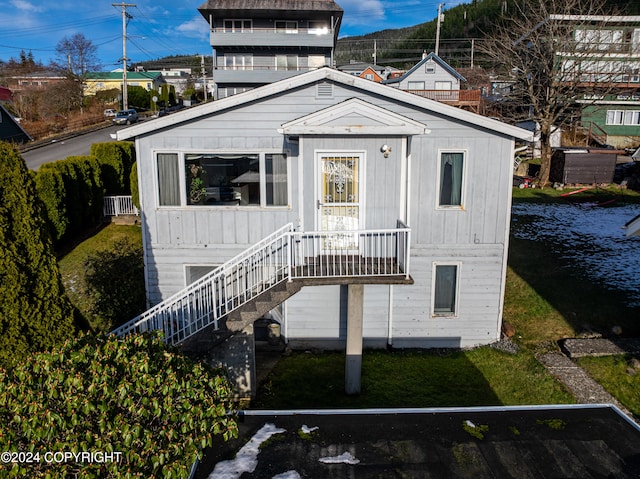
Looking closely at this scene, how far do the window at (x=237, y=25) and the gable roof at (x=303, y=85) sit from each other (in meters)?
31.8

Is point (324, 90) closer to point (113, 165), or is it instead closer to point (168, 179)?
point (168, 179)

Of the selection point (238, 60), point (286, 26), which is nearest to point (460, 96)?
point (286, 26)

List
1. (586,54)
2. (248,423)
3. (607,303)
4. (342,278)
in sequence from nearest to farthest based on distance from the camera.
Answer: (248,423) < (342,278) < (607,303) < (586,54)

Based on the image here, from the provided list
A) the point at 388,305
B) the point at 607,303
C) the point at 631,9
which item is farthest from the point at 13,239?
the point at 631,9

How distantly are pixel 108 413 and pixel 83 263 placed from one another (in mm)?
11886

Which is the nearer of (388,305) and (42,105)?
(388,305)

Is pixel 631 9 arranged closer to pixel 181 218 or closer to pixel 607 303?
pixel 607 303

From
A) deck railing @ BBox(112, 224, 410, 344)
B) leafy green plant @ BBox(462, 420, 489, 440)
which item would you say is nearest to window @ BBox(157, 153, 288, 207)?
deck railing @ BBox(112, 224, 410, 344)

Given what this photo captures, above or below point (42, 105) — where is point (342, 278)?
below

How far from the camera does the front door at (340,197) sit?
1022 centimetres

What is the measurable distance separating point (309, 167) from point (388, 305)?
4.06 metres

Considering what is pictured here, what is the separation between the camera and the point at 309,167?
1024cm

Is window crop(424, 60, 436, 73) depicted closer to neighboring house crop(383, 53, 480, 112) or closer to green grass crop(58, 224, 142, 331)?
neighboring house crop(383, 53, 480, 112)

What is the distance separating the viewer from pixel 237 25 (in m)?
39.7
